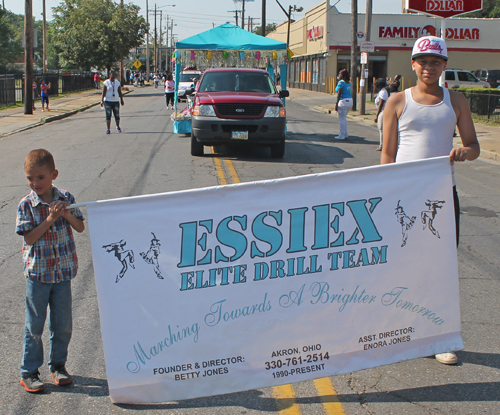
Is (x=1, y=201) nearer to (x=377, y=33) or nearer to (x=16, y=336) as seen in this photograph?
(x=16, y=336)

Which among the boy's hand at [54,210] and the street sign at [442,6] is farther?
the street sign at [442,6]

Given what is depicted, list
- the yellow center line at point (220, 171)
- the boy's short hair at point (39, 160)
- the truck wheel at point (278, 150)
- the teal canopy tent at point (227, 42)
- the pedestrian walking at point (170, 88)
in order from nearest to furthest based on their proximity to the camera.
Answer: the boy's short hair at point (39, 160), the yellow center line at point (220, 171), the truck wheel at point (278, 150), the teal canopy tent at point (227, 42), the pedestrian walking at point (170, 88)

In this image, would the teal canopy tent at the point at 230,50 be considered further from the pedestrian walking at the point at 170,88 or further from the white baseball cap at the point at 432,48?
the white baseball cap at the point at 432,48

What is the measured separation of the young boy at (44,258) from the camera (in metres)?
3.24

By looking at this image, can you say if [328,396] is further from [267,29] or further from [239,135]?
[267,29]

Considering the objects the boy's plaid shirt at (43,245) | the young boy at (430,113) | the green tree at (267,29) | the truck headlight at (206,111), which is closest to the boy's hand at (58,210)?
the boy's plaid shirt at (43,245)

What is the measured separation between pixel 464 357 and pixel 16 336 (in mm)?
3203

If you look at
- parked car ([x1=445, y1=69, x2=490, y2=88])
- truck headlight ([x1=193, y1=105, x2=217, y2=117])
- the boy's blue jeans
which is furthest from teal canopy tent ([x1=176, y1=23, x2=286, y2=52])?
parked car ([x1=445, y1=69, x2=490, y2=88])

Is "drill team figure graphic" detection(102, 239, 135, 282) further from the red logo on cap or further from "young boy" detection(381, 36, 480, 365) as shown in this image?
the red logo on cap

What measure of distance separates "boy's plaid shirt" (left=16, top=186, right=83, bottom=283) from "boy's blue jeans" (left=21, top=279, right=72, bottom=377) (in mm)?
73

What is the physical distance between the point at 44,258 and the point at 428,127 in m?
2.57

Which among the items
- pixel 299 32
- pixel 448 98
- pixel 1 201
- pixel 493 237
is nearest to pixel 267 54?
pixel 1 201

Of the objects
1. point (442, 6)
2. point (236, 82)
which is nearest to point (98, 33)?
point (442, 6)

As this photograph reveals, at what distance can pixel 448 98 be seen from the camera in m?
3.86
